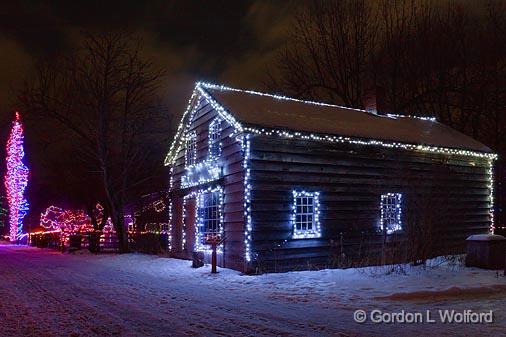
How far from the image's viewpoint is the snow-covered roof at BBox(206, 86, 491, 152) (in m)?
16.8

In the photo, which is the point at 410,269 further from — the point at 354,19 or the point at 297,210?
the point at 354,19

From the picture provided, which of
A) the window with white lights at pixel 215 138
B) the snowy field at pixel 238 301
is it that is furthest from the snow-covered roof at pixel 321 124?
the snowy field at pixel 238 301

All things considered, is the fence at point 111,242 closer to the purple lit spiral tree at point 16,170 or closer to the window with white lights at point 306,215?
the window with white lights at point 306,215

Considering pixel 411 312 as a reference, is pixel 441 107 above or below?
above

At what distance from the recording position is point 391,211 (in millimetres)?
18781

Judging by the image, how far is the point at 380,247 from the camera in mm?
18141

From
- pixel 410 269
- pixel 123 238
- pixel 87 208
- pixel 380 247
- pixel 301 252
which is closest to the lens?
pixel 410 269

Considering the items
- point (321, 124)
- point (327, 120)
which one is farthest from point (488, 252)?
point (327, 120)

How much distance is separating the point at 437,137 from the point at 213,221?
10.2m

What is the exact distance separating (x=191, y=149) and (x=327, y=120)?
6126mm

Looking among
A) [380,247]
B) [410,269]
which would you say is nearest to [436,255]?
[380,247]

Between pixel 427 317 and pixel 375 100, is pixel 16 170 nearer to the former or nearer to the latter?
pixel 375 100

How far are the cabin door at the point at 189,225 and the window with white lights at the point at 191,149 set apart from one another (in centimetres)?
169

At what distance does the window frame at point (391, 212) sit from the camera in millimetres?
18453
